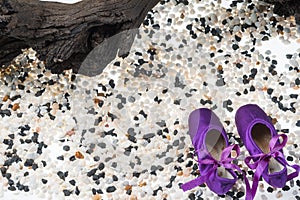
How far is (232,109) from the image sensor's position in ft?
6.03

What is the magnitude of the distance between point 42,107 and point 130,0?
457 mm

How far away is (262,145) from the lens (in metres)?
1.74

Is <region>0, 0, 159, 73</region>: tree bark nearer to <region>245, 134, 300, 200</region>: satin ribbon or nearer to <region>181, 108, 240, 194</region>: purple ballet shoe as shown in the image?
<region>181, 108, 240, 194</region>: purple ballet shoe

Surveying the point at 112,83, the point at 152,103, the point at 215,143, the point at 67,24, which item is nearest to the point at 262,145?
the point at 215,143

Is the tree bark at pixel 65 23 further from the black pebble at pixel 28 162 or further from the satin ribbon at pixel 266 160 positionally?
the satin ribbon at pixel 266 160

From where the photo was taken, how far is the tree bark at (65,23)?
5.28 feet

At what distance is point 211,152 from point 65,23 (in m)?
0.56

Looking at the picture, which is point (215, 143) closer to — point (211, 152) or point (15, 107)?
point (211, 152)

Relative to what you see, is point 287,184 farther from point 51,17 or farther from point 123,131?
point 51,17

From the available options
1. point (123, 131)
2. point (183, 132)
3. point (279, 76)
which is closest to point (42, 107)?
point (123, 131)

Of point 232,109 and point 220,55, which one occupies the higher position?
point 220,55

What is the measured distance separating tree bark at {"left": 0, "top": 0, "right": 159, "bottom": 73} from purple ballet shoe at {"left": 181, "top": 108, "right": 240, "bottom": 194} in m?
0.35

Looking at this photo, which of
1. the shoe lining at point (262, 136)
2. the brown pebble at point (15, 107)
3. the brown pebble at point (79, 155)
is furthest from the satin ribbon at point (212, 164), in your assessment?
the brown pebble at point (15, 107)

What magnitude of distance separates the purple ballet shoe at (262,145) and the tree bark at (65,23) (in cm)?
43
